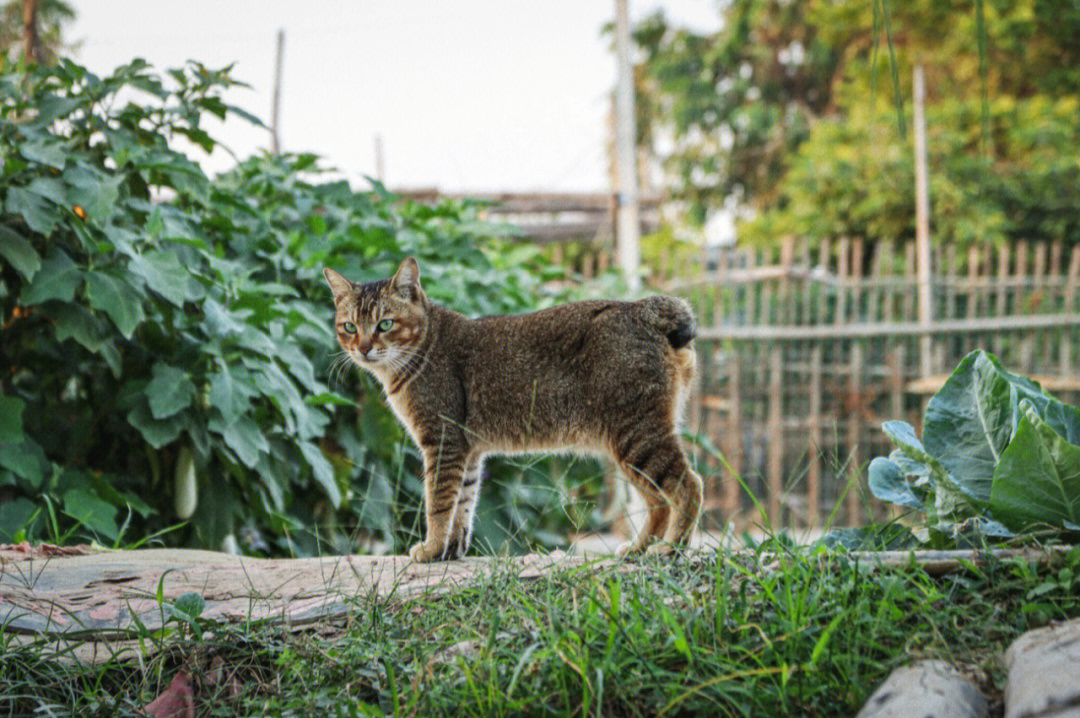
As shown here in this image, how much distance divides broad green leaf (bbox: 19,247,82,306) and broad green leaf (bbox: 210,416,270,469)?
679 millimetres

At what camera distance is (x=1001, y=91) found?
16938 millimetres

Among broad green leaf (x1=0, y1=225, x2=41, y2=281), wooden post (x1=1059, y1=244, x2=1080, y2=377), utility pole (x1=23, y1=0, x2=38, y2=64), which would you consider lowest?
wooden post (x1=1059, y1=244, x2=1080, y2=377)

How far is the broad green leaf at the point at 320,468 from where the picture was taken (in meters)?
3.65

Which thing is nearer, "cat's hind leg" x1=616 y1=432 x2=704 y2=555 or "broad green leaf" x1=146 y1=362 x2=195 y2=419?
"cat's hind leg" x1=616 y1=432 x2=704 y2=555

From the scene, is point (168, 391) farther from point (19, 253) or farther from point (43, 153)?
point (43, 153)

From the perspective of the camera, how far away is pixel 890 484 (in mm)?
2773

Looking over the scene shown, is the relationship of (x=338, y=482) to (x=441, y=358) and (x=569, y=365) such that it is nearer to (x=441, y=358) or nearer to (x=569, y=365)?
(x=441, y=358)

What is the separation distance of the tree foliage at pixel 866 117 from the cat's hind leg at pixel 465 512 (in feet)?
33.1

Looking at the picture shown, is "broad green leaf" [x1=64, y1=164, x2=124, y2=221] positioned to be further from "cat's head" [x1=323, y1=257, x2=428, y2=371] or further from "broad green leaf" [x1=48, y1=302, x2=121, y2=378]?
"cat's head" [x1=323, y1=257, x2=428, y2=371]

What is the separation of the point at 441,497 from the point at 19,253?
1.73m

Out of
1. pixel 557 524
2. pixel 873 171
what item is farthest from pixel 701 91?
pixel 557 524

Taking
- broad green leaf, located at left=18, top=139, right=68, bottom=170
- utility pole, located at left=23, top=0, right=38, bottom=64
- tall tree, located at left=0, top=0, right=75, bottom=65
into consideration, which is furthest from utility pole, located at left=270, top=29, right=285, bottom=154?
broad green leaf, located at left=18, top=139, right=68, bottom=170

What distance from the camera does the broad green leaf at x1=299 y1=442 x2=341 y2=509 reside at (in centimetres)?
365

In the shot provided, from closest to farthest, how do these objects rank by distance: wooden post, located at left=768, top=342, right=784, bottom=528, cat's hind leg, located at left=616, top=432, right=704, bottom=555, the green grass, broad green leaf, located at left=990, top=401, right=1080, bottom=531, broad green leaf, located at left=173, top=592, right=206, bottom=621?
the green grass < broad green leaf, located at left=990, top=401, right=1080, bottom=531 < broad green leaf, located at left=173, top=592, right=206, bottom=621 < cat's hind leg, located at left=616, top=432, right=704, bottom=555 < wooden post, located at left=768, top=342, right=784, bottom=528
